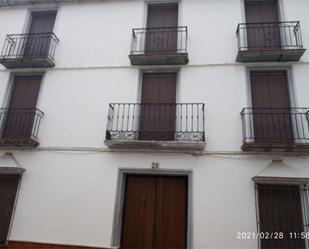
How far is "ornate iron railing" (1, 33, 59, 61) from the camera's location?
26.7 ft

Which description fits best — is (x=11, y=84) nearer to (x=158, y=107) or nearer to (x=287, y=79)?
(x=158, y=107)

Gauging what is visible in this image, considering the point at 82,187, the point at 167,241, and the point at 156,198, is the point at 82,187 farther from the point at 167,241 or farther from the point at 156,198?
the point at 167,241

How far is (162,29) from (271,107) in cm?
423

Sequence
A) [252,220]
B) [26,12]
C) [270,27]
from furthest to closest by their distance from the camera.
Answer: [26,12] < [270,27] < [252,220]

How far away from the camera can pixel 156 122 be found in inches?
277

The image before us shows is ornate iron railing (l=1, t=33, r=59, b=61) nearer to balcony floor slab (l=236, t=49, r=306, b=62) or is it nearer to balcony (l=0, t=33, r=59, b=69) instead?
balcony (l=0, t=33, r=59, b=69)

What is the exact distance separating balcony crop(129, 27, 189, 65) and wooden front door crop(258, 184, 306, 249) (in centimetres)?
433

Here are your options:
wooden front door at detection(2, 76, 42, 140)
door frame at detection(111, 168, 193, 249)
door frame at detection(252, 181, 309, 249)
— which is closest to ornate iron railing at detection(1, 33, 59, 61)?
wooden front door at detection(2, 76, 42, 140)

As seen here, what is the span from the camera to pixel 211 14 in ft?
25.7

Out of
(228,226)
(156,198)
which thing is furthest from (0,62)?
(228,226)

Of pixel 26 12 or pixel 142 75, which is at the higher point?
pixel 26 12

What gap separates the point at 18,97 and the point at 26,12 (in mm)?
3475

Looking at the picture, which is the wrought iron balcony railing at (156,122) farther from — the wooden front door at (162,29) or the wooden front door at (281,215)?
the wooden front door at (281,215)

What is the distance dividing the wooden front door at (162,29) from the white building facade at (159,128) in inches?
1.6
